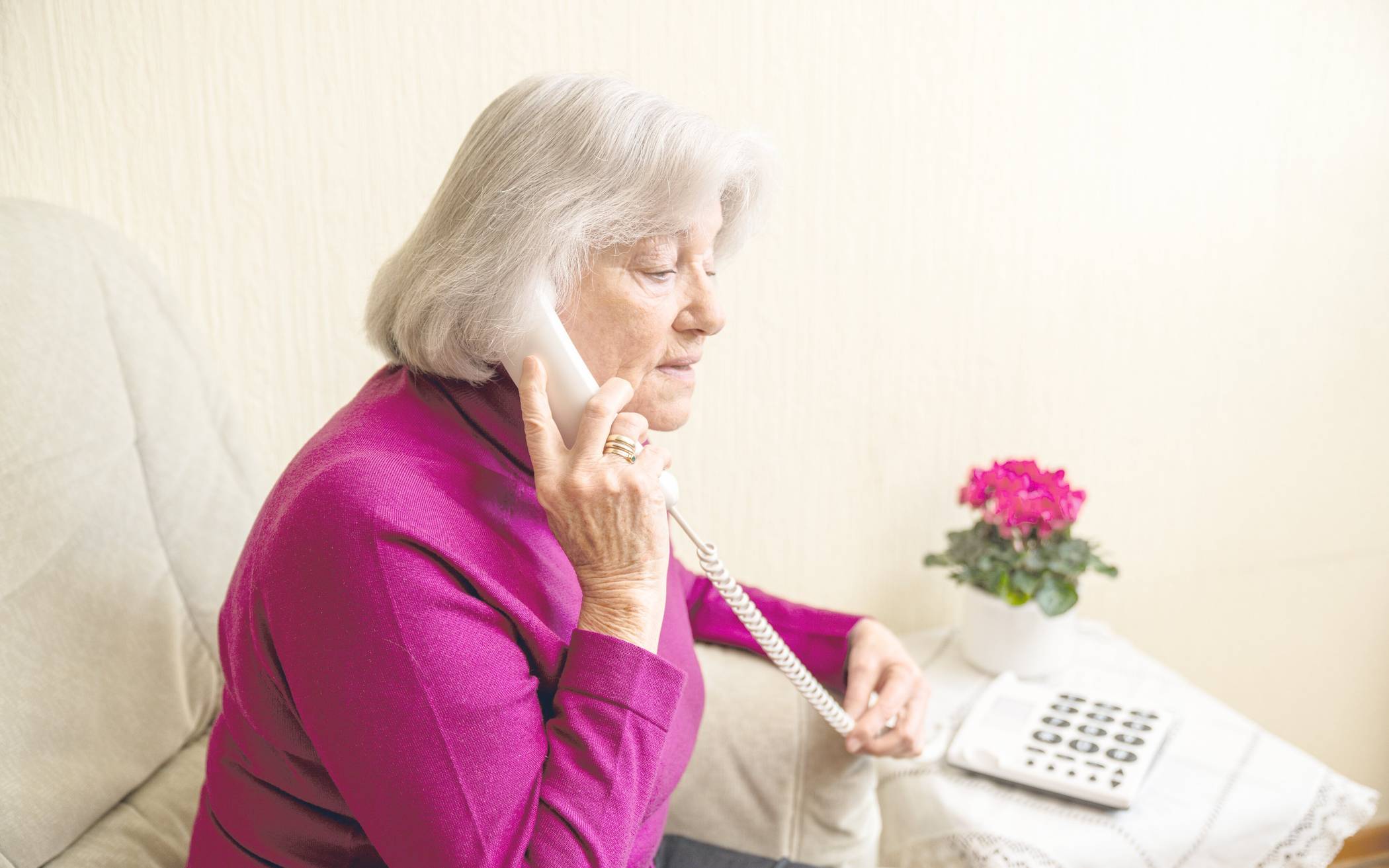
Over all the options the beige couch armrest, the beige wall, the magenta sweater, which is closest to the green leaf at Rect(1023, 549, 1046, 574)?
the beige wall

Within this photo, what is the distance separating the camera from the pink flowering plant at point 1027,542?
1458 millimetres

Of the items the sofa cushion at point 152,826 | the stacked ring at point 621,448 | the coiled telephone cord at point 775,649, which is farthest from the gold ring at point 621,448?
the sofa cushion at point 152,826

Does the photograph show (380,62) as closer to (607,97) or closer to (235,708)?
(607,97)

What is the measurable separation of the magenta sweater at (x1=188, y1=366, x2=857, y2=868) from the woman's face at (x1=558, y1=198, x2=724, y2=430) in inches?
3.7

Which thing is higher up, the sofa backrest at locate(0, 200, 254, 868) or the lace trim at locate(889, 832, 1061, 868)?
the sofa backrest at locate(0, 200, 254, 868)

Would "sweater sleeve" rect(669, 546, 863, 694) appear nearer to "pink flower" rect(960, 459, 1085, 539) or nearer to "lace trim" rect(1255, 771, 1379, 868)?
"pink flower" rect(960, 459, 1085, 539)

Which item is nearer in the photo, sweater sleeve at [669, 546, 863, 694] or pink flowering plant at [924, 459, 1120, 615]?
sweater sleeve at [669, 546, 863, 694]

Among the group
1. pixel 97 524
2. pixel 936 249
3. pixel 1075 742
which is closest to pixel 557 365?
pixel 97 524

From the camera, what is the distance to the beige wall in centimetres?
127

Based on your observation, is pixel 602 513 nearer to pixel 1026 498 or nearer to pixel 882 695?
pixel 882 695

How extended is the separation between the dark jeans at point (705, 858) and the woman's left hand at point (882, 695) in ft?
0.52

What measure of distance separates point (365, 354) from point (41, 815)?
27.2 inches

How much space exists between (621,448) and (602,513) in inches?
A: 2.4

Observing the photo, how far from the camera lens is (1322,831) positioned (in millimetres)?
1173
